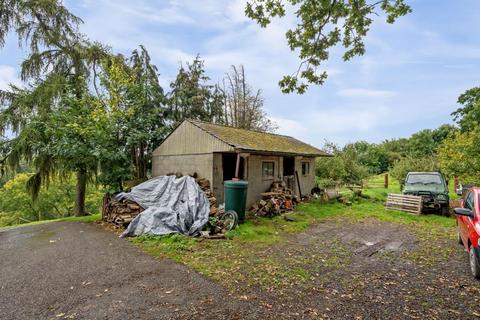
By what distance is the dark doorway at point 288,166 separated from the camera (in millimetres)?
13945

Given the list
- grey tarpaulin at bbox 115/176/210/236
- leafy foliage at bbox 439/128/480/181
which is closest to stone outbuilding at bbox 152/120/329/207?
grey tarpaulin at bbox 115/176/210/236

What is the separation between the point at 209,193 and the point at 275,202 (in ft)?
9.28

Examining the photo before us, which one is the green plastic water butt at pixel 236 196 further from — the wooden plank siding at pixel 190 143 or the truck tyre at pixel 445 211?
the truck tyre at pixel 445 211

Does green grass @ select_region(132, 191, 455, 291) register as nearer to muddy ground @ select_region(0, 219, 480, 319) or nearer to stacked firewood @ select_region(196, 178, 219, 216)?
muddy ground @ select_region(0, 219, 480, 319)

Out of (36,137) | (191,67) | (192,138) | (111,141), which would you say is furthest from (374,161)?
(36,137)

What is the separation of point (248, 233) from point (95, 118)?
26.8ft

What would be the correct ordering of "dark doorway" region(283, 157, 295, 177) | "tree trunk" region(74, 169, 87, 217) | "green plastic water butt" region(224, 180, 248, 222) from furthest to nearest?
"dark doorway" region(283, 157, 295, 177) → "tree trunk" region(74, 169, 87, 217) → "green plastic water butt" region(224, 180, 248, 222)

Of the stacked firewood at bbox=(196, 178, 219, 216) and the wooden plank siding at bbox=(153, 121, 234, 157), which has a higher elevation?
the wooden plank siding at bbox=(153, 121, 234, 157)

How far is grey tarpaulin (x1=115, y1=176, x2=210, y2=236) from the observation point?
7680 mm

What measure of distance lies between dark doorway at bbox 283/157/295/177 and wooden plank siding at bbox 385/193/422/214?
484 centimetres

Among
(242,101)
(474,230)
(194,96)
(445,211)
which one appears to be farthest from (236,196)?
(242,101)

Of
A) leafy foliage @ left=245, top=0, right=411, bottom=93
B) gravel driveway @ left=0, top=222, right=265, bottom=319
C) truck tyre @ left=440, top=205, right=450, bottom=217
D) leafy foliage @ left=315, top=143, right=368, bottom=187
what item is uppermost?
leafy foliage @ left=245, top=0, right=411, bottom=93

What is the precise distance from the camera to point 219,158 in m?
10.3

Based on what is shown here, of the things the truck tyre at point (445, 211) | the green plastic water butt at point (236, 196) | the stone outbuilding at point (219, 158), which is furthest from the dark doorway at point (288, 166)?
the truck tyre at point (445, 211)
